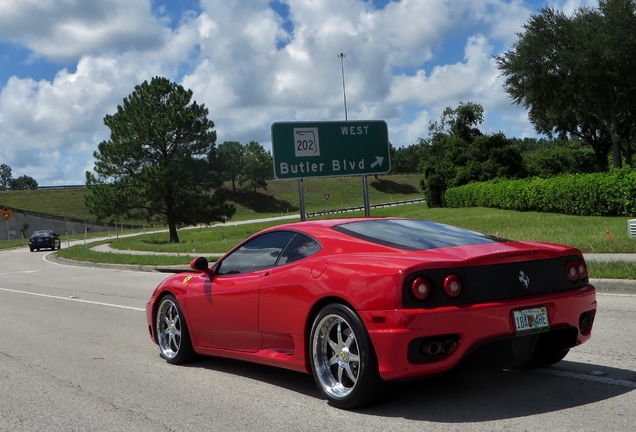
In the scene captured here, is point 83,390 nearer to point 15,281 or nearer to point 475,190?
point 15,281

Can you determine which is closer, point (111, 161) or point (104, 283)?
point (104, 283)

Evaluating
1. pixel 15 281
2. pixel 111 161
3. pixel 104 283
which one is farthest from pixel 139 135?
pixel 104 283

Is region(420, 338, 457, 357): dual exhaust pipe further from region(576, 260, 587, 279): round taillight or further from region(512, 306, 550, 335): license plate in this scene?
region(576, 260, 587, 279): round taillight

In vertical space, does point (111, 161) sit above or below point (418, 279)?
above

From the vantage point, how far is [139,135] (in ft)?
158

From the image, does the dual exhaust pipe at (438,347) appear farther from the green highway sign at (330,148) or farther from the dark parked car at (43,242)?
the dark parked car at (43,242)

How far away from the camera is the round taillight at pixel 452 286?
4.78 m

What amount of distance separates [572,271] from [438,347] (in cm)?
134

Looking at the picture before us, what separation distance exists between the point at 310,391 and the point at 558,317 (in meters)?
2.00

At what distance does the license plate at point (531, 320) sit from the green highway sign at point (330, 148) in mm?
14461

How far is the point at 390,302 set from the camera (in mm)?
4758

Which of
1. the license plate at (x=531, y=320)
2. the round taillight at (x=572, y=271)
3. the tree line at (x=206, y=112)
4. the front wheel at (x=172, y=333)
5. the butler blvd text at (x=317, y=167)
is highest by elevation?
the tree line at (x=206, y=112)

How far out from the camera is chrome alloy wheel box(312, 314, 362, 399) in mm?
5109

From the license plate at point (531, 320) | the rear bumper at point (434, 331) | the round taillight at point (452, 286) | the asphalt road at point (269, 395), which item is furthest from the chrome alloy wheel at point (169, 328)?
the license plate at point (531, 320)
